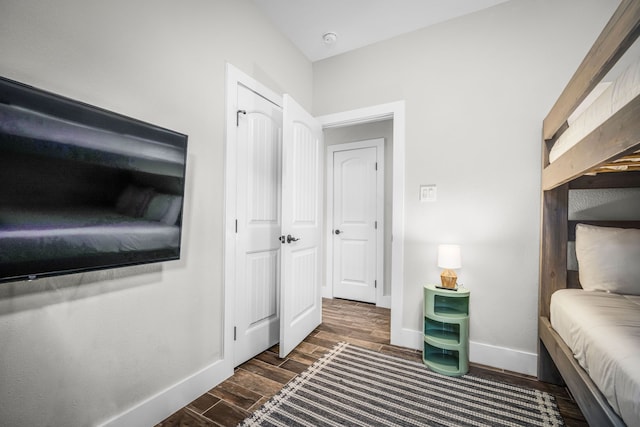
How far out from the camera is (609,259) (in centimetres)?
168

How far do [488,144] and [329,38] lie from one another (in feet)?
5.57

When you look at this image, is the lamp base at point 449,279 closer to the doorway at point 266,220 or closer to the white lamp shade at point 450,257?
the white lamp shade at point 450,257

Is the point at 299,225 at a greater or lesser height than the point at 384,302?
greater

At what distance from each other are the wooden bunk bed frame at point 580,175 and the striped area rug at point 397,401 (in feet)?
1.10

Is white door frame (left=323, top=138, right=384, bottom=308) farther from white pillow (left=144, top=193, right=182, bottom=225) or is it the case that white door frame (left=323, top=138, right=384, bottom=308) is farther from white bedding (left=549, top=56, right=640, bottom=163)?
white pillow (left=144, top=193, right=182, bottom=225)

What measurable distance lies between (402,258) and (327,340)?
1023 mm

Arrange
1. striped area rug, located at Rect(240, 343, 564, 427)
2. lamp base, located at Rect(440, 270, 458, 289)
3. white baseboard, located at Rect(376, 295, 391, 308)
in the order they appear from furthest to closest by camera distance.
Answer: white baseboard, located at Rect(376, 295, 391, 308) < lamp base, located at Rect(440, 270, 458, 289) < striped area rug, located at Rect(240, 343, 564, 427)

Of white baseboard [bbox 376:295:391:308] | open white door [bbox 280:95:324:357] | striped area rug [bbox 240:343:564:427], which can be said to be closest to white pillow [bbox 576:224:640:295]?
striped area rug [bbox 240:343:564:427]

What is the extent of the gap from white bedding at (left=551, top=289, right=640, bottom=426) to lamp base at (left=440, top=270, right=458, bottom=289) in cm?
60

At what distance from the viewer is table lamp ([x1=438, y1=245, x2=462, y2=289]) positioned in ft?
6.90

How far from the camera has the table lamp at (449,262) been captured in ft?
6.90

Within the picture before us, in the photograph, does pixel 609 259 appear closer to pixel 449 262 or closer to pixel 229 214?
pixel 449 262

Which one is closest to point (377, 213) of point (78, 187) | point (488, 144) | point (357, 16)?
point (488, 144)

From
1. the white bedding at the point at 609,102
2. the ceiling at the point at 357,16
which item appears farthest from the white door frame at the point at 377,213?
the white bedding at the point at 609,102
